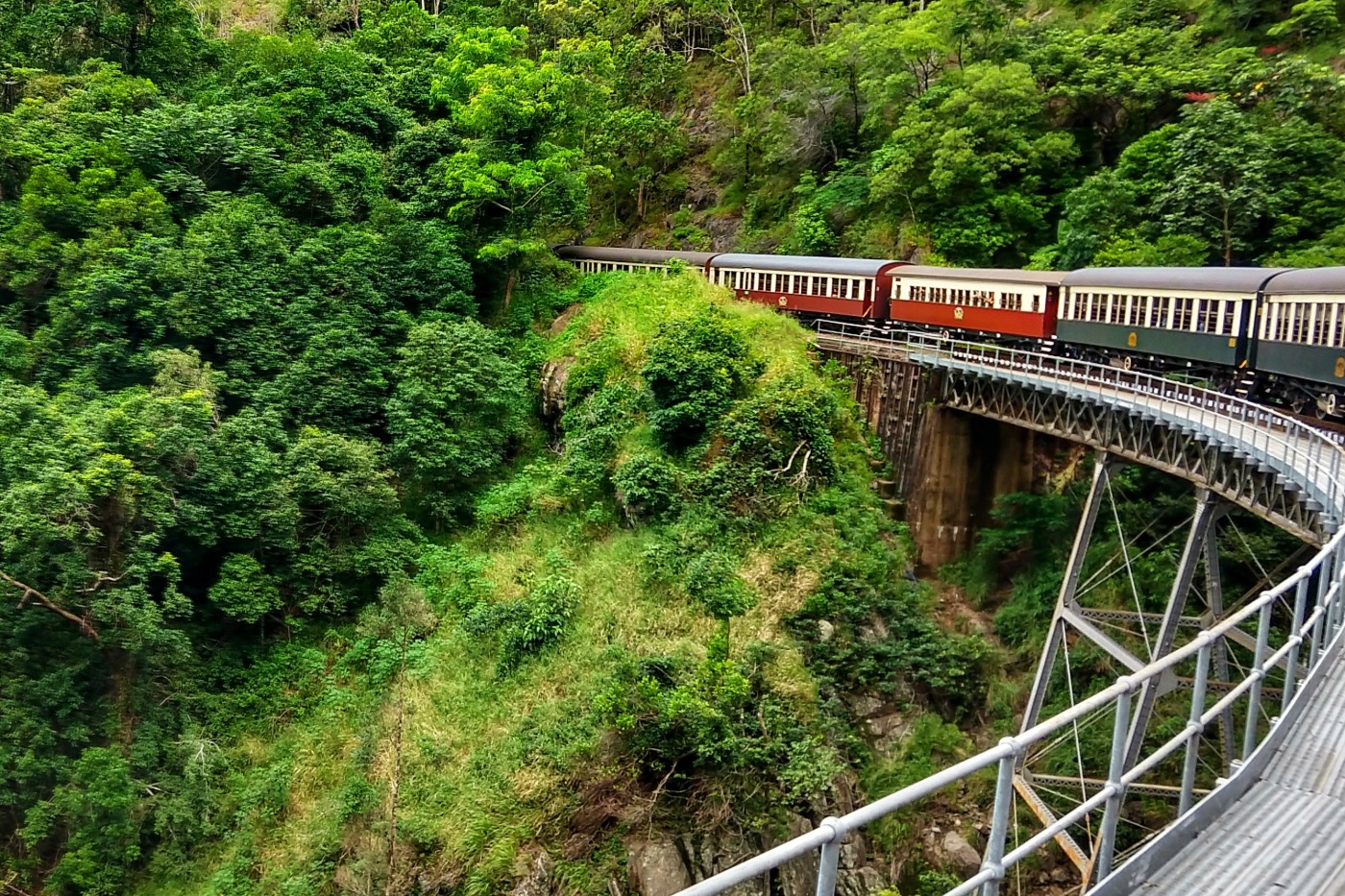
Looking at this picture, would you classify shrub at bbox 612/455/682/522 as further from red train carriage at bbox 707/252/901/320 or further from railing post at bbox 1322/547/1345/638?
railing post at bbox 1322/547/1345/638

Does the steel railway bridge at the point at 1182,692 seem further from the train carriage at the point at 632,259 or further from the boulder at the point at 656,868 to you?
the train carriage at the point at 632,259

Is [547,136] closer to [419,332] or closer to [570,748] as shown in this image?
[419,332]

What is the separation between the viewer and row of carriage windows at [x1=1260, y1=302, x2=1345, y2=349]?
14.3 meters

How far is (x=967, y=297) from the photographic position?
23281 millimetres

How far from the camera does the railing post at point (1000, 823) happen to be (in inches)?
130

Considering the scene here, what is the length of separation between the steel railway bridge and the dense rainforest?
239cm

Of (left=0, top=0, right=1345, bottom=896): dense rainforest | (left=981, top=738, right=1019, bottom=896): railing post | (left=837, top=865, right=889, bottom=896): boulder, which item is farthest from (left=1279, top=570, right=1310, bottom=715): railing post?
(left=837, top=865, right=889, bottom=896): boulder

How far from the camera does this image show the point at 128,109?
1051 inches

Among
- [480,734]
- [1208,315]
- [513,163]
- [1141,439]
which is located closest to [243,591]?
[480,734]

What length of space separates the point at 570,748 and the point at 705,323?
10422 mm

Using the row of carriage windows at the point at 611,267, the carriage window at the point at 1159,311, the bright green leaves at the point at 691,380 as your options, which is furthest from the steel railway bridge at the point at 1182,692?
the row of carriage windows at the point at 611,267

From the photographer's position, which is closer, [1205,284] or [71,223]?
[1205,284]

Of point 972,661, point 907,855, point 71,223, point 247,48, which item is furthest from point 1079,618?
point 247,48

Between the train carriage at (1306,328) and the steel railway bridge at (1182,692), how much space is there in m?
1.13
